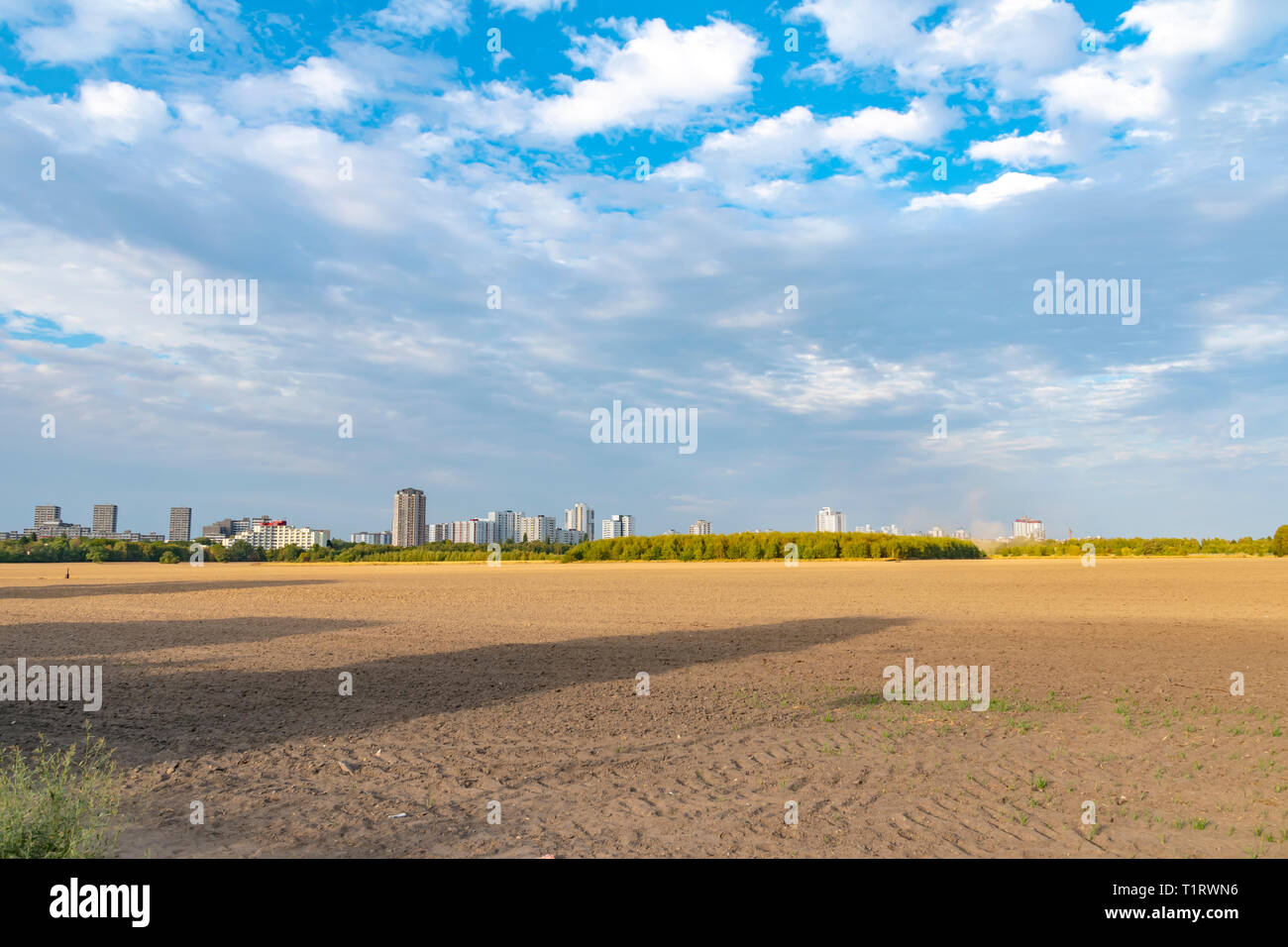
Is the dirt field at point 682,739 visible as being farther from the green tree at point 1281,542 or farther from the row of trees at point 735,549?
the green tree at point 1281,542

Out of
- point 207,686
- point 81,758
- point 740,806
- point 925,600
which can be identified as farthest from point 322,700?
point 925,600

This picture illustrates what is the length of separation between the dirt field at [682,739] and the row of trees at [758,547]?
379 ft

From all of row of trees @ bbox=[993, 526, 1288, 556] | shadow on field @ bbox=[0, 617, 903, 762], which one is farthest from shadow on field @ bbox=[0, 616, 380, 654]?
row of trees @ bbox=[993, 526, 1288, 556]

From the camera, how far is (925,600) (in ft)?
134

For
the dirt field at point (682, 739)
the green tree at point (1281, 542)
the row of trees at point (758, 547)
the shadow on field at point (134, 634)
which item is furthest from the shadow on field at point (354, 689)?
the green tree at point (1281, 542)

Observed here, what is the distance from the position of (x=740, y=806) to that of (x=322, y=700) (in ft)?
32.0

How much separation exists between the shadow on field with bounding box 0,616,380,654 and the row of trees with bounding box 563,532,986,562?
10912cm

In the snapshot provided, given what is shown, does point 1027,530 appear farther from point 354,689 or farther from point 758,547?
point 354,689

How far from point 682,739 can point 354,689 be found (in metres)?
7.97

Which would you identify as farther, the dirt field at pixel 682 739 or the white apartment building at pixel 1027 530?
the white apartment building at pixel 1027 530

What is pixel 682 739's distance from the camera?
40.1 feet

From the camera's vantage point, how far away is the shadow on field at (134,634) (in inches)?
888
